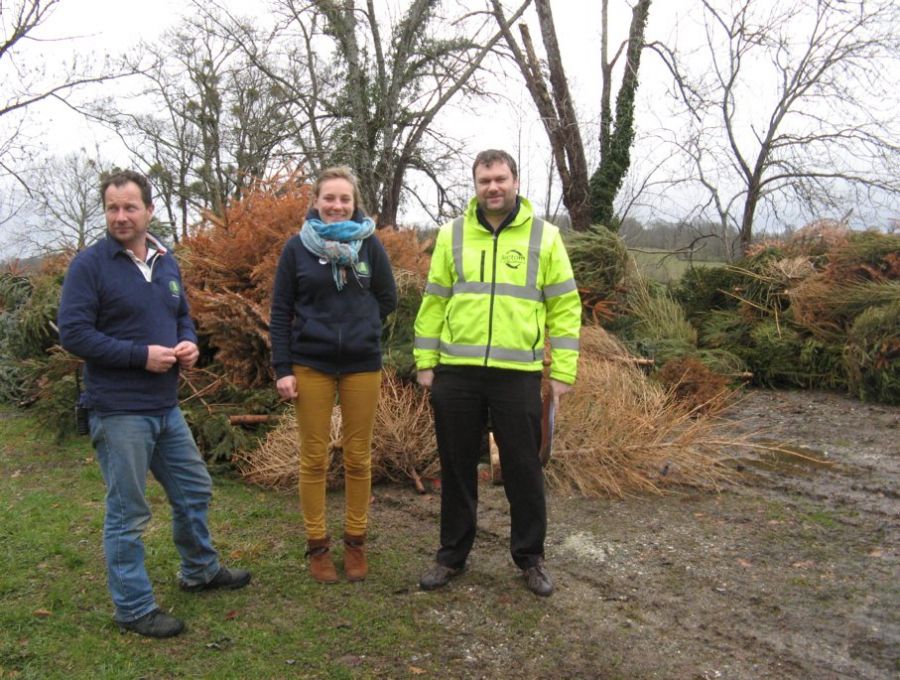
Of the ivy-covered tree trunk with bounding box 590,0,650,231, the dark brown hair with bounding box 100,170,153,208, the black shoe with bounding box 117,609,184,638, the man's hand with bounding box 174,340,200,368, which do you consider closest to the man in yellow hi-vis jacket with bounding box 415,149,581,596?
the man's hand with bounding box 174,340,200,368

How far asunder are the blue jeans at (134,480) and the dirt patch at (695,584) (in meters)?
1.21

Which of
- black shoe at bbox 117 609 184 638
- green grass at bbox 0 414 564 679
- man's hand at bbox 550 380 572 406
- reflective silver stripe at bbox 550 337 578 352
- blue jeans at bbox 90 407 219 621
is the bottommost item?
green grass at bbox 0 414 564 679

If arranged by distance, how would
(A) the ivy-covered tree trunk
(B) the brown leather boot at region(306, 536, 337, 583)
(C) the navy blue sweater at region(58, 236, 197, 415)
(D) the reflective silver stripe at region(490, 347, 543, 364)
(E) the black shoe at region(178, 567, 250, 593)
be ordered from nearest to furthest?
(C) the navy blue sweater at region(58, 236, 197, 415) → (D) the reflective silver stripe at region(490, 347, 543, 364) → (E) the black shoe at region(178, 567, 250, 593) → (B) the brown leather boot at region(306, 536, 337, 583) → (A) the ivy-covered tree trunk

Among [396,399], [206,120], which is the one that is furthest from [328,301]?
[206,120]

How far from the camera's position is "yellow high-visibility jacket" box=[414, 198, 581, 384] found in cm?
336

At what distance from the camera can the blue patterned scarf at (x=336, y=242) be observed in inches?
135

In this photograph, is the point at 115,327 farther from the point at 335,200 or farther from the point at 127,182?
the point at 335,200

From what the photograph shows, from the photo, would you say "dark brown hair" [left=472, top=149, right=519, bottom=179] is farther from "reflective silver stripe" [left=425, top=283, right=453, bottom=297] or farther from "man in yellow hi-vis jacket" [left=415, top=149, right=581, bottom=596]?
"reflective silver stripe" [left=425, top=283, right=453, bottom=297]

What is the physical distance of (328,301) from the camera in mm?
3498

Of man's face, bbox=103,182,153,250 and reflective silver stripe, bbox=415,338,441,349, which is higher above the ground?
man's face, bbox=103,182,153,250

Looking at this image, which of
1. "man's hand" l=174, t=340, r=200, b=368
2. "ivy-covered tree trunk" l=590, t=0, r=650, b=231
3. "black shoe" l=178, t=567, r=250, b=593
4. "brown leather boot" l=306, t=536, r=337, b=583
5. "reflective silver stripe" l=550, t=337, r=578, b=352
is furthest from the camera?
"ivy-covered tree trunk" l=590, t=0, r=650, b=231

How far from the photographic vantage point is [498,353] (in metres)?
3.35

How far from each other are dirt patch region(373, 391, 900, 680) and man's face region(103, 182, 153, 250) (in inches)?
83.0

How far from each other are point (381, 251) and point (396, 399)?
181 centimetres
